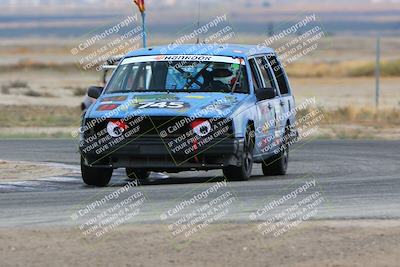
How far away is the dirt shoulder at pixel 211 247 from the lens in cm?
976

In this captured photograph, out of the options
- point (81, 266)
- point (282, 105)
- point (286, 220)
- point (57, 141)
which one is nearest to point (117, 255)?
point (81, 266)

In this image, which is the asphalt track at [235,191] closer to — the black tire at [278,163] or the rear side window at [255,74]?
the black tire at [278,163]

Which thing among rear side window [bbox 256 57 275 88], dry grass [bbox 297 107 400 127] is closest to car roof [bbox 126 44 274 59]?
rear side window [bbox 256 57 275 88]

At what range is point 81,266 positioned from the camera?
9578 millimetres

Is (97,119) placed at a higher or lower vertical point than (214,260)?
lower

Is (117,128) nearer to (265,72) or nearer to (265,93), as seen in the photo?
(265,93)

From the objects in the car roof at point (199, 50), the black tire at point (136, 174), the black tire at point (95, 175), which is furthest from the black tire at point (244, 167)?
the black tire at point (136, 174)

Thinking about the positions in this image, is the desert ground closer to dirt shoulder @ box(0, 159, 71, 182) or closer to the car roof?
dirt shoulder @ box(0, 159, 71, 182)

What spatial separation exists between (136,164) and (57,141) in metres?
10.9

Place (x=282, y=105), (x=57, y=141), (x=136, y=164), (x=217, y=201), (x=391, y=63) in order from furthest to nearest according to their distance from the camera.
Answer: (x=391, y=63)
(x=57, y=141)
(x=282, y=105)
(x=136, y=164)
(x=217, y=201)

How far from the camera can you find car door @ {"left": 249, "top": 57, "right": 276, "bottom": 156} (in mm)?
16484

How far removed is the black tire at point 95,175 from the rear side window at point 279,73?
3503mm

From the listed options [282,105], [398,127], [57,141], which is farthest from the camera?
[398,127]

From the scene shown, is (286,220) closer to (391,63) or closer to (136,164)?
(136,164)
